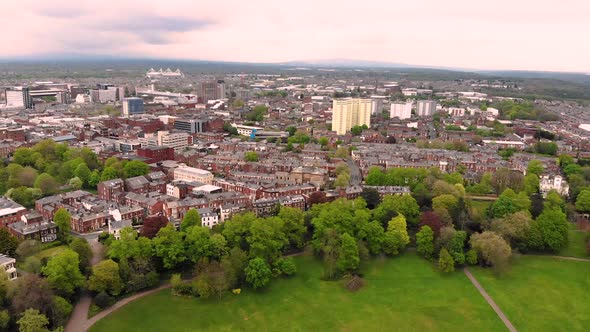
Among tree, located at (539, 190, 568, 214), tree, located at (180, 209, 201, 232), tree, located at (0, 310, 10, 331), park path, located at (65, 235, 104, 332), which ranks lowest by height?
park path, located at (65, 235, 104, 332)

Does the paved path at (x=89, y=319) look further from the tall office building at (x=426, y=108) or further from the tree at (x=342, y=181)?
the tall office building at (x=426, y=108)

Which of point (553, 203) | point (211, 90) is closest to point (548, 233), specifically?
point (553, 203)

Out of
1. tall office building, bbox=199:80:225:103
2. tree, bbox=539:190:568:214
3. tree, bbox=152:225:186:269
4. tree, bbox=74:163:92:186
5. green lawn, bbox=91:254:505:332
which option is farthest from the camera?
tall office building, bbox=199:80:225:103

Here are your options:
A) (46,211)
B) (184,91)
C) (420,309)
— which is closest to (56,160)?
(46,211)

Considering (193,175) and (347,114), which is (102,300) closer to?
(193,175)

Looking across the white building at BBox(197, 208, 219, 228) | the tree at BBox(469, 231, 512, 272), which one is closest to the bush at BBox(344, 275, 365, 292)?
the tree at BBox(469, 231, 512, 272)

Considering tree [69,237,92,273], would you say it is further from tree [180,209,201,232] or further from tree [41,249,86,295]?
tree [180,209,201,232]

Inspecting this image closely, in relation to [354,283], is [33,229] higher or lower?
higher

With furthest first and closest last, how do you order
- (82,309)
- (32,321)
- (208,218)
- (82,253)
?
(208,218), (82,253), (82,309), (32,321)
